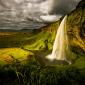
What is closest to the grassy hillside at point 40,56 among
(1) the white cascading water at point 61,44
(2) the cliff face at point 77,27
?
(2) the cliff face at point 77,27

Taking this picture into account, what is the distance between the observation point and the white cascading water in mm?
8150

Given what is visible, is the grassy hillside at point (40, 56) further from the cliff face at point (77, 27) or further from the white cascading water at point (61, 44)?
the white cascading water at point (61, 44)

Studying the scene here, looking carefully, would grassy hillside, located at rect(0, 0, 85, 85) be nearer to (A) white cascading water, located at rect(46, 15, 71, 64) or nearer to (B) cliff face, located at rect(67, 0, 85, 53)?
(B) cliff face, located at rect(67, 0, 85, 53)

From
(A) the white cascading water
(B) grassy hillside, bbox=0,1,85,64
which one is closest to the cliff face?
(B) grassy hillside, bbox=0,1,85,64

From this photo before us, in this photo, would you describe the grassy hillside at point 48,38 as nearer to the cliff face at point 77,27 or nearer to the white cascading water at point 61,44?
the cliff face at point 77,27

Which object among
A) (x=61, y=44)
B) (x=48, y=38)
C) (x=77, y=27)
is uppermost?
(x=77, y=27)

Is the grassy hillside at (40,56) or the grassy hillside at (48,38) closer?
the grassy hillside at (40,56)

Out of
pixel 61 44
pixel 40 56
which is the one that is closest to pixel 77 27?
pixel 61 44

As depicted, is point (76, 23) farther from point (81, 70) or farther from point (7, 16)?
point (7, 16)

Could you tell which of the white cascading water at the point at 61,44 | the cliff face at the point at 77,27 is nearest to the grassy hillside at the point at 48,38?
the cliff face at the point at 77,27

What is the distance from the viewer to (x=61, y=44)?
8234mm

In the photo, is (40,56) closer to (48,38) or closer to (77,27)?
(48,38)

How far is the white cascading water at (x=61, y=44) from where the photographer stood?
26.7 feet

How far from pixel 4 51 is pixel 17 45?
0.38m
